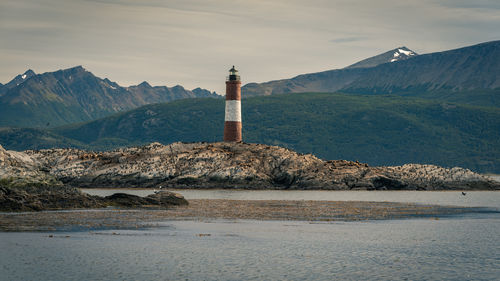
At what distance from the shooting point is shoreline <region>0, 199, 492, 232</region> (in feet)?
150

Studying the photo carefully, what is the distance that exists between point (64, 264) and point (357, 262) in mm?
14557

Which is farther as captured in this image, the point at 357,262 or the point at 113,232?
the point at 113,232

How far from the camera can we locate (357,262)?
34375mm

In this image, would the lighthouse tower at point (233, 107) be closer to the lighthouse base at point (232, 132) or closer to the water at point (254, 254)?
the lighthouse base at point (232, 132)

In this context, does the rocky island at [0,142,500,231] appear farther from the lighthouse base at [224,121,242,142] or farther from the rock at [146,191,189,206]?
the rock at [146,191,189,206]

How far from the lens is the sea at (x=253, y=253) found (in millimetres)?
30750

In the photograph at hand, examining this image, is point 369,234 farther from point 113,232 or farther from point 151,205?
point 151,205

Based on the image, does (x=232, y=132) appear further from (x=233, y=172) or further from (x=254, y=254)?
(x=254, y=254)

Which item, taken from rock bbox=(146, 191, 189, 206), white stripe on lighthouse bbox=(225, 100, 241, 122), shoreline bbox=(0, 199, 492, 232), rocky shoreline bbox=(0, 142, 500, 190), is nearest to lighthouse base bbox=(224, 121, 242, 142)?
white stripe on lighthouse bbox=(225, 100, 241, 122)

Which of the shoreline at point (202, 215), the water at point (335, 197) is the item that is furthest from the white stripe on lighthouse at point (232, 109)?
the shoreline at point (202, 215)

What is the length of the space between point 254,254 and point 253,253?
11.3 inches

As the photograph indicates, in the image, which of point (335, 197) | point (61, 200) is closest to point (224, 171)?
point (335, 197)

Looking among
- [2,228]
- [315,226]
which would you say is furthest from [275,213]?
[2,228]

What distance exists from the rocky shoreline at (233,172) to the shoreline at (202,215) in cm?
3740
